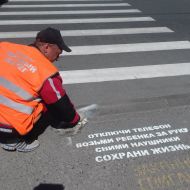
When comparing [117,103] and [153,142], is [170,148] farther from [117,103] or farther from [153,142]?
[117,103]

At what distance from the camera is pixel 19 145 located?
4340mm

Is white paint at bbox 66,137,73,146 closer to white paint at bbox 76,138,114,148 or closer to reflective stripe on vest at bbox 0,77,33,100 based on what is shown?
white paint at bbox 76,138,114,148

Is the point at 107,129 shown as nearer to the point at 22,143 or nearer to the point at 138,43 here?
the point at 22,143

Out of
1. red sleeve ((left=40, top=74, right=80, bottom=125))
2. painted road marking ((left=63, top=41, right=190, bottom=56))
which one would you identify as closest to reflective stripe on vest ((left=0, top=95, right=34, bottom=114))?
red sleeve ((left=40, top=74, right=80, bottom=125))

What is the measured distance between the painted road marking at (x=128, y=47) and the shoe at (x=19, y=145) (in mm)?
3600

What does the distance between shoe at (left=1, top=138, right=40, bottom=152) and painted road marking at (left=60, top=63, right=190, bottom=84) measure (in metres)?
2.19

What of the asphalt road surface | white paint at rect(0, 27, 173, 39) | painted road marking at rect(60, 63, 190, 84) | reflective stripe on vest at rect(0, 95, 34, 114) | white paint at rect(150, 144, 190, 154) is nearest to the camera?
reflective stripe on vest at rect(0, 95, 34, 114)

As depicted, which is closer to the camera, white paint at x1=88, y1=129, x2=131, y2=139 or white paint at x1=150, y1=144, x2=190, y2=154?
white paint at x1=150, y1=144, x2=190, y2=154

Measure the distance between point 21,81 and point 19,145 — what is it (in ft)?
2.97

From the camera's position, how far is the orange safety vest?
12.1 feet

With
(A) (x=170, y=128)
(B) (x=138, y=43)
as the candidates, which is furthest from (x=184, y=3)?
(A) (x=170, y=128)

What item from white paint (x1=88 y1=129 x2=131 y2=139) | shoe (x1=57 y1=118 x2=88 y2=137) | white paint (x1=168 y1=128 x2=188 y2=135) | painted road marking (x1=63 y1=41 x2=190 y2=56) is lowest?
painted road marking (x1=63 y1=41 x2=190 y2=56)

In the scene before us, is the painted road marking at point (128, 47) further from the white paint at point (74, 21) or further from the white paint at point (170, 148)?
the white paint at point (170, 148)

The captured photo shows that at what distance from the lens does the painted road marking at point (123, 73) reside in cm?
670
